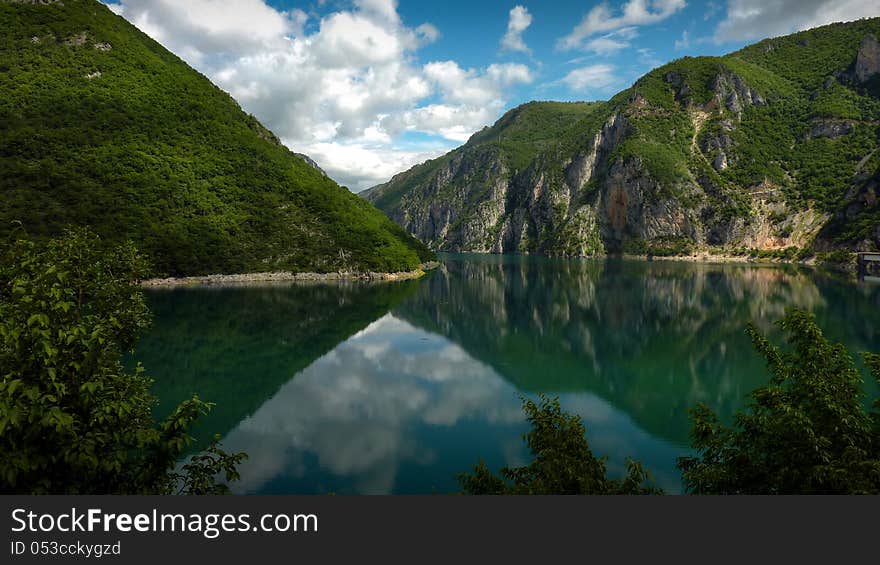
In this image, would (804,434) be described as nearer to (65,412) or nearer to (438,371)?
(65,412)

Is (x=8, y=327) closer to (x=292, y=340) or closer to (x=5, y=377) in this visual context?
(x=5, y=377)

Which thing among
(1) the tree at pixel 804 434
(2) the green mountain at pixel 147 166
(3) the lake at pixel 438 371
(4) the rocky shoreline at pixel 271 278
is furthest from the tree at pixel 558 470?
(4) the rocky shoreline at pixel 271 278

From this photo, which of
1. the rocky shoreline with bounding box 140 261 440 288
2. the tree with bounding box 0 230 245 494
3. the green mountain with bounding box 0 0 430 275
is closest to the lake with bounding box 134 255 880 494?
the rocky shoreline with bounding box 140 261 440 288

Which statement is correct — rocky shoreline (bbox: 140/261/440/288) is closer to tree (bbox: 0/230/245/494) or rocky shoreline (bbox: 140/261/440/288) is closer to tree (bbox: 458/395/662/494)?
tree (bbox: 0/230/245/494)

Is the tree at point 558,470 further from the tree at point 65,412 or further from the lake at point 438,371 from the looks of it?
the lake at point 438,371

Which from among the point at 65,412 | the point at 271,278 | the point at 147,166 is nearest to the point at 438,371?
the point at 65,412

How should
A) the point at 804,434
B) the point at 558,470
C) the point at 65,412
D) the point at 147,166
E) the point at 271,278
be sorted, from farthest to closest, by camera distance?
the point at 147,166 → the point at 271,278 → the point at 558,470 → the point at 804,434 → the point at 65,412
